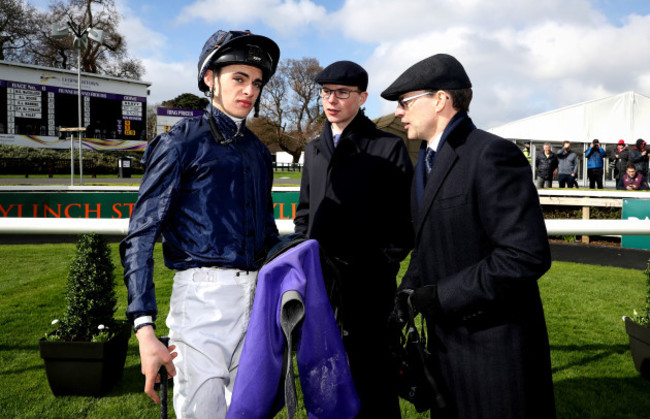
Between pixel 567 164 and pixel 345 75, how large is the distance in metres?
15.0

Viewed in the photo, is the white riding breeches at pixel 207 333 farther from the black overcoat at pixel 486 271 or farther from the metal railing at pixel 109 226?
the metal railing at pixel 109 226

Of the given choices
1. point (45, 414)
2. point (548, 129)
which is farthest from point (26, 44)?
point (45, 414)

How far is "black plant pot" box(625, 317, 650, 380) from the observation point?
11.1ft

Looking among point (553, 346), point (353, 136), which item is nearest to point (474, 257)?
point (353, 136)

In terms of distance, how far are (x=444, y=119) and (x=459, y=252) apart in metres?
0.50

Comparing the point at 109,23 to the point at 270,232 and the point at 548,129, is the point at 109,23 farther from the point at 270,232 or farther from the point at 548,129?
the point at 270,232

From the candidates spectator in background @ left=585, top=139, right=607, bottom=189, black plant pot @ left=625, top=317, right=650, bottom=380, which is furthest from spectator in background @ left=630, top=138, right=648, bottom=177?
black plant pot @ left=625, top=317, right=650, bottom=380

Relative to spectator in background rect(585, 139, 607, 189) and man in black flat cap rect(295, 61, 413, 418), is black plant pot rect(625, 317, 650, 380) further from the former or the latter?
spectator in background rect(585, 139, 607, 189)

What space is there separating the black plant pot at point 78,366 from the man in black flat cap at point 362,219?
1545 mm

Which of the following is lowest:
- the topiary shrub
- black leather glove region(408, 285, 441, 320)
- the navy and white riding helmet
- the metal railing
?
the topiary shrub

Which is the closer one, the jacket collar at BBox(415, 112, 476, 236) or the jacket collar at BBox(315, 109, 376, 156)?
the jacket collar at BBox(415, 112, 476, 236)

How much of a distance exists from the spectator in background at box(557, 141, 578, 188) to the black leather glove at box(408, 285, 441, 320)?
51.2 feet

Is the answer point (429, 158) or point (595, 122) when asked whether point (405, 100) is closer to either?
point (429, 158)

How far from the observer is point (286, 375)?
1504 millimetres
